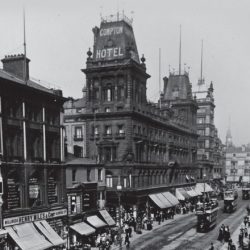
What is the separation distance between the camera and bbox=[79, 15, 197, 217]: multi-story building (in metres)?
61.1

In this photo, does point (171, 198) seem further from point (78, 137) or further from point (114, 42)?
point (114, 42)

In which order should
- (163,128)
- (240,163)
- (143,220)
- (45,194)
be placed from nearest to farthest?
(45,194), (143,220), (163,128), (240,163)

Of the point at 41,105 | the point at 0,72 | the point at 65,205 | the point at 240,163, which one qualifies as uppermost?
the point at 0,72

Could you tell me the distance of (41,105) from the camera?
40.6m

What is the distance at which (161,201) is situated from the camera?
66875 mm

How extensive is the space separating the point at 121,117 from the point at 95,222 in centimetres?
1976

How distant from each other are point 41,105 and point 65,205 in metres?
11.0

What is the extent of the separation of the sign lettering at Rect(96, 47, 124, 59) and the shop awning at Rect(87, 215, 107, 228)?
27.4m

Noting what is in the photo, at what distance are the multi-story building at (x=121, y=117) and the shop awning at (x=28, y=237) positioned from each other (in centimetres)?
2257

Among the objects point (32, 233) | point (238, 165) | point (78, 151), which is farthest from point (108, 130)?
point (238, 165)

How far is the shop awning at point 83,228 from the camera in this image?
42.1 m

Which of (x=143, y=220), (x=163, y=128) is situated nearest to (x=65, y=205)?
(x=143, y=220)

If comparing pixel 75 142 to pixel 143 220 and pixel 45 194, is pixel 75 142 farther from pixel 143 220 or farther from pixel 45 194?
pixel 45 194

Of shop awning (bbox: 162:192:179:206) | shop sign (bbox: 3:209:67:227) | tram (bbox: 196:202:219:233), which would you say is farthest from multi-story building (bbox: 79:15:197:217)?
shop sign (bbox: 3:209:67:227)
